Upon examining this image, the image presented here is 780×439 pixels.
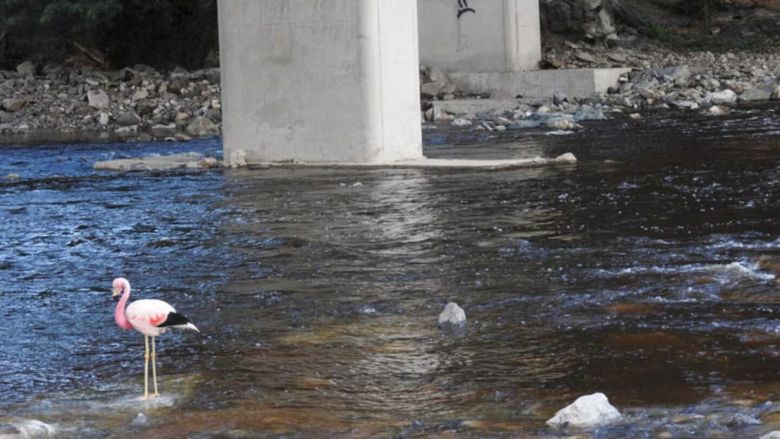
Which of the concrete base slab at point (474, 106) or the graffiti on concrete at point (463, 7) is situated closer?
the concrete base slab at point (474, 106)

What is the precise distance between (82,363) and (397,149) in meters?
12.2

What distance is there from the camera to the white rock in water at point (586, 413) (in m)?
6.42

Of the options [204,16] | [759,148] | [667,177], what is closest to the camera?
[667,177]

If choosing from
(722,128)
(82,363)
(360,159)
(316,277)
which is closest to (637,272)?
(316,277)

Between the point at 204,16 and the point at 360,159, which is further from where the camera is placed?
the point at 204,16

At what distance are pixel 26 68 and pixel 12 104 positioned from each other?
4.99 m

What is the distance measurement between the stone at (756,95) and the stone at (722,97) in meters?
0.23

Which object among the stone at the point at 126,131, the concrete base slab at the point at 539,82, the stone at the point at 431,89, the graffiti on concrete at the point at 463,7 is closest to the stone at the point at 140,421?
the stone at the point at 126,131

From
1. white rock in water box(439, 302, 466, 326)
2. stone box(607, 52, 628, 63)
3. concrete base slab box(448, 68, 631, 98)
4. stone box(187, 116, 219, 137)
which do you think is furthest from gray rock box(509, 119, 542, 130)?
white rock in water box(439, 302, 466, 326)

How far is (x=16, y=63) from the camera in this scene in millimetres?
43219

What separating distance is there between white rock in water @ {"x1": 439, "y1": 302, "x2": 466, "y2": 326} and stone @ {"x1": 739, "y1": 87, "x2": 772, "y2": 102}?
23.7 m

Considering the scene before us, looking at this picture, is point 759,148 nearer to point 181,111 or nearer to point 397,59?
point 397,59

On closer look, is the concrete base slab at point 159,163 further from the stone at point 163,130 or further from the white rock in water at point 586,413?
the white rock in water at point 586,413

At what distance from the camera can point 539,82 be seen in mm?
34000
